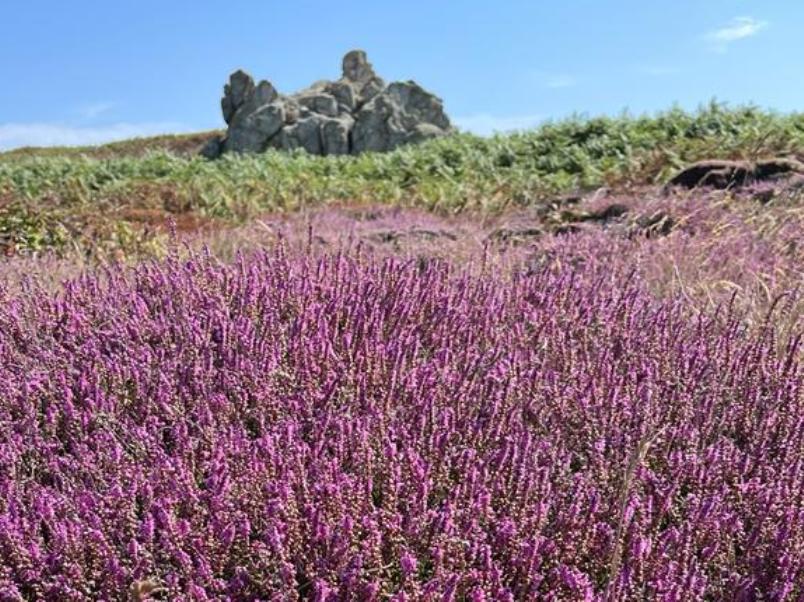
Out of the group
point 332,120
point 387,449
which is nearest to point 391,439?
point 387,449

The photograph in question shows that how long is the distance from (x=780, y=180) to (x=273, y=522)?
28.8 feet

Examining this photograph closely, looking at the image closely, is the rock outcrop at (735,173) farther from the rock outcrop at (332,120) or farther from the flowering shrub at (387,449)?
the rock outcrop at (332,120)

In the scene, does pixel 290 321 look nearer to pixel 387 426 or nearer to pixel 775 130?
pixel 387 426

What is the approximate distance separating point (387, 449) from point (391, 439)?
190 millimetres

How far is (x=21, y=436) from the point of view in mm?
2658

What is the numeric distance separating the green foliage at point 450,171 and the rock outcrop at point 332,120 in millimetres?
11580

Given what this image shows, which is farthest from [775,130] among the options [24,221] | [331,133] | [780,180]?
[331,133]

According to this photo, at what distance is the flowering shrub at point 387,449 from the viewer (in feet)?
6.63

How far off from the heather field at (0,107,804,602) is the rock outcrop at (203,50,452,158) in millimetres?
34008

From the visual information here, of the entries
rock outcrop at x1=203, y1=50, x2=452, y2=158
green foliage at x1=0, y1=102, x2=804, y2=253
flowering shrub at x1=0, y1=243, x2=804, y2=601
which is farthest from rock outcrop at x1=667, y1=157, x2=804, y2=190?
rock outcrop at x1=203, y1=50, x2=452, y2=158

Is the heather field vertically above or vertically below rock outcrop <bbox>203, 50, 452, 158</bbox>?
below

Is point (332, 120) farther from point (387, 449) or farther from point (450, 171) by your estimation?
point (387, 449)

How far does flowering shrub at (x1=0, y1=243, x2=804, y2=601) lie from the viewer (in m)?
2.02

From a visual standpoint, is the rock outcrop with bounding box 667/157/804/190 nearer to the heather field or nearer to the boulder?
the heather field
